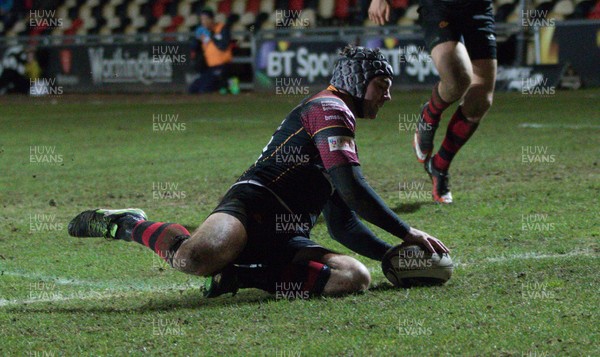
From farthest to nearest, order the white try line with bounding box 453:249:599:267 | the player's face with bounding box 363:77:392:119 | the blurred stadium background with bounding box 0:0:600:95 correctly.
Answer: the blurred stadium background with bounding box 0:0:600:95, the white try line with bounding box 453:249:599:267, the player's face with bounding box 363:77:392:119

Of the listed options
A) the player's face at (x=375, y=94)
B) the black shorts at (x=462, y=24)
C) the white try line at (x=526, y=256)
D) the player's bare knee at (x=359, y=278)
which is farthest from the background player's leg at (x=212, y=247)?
the black shorts at (x=462, y=24)

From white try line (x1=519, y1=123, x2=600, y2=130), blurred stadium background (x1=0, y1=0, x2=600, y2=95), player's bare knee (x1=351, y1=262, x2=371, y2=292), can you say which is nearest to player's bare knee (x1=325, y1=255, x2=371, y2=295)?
player's bare knee (x1=351, y1=262, x2=371, y2=292)

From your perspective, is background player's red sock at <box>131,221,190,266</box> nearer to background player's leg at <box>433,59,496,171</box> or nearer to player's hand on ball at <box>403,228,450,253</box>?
player's hand on ball at <box>403,228,450,253</box>

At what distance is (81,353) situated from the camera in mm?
3613

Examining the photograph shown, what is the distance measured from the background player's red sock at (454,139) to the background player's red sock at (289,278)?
106 inches

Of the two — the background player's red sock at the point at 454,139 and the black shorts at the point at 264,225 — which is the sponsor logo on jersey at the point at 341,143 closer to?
the black shorts at the point at 264,225

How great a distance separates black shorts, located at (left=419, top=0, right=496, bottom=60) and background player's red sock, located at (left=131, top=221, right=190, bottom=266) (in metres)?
2.70

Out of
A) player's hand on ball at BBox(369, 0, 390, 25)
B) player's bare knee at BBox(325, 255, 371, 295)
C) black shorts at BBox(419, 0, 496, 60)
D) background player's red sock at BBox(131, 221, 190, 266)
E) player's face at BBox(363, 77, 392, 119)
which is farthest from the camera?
player's hand on ball at BBox(369, 0, 390, 25)

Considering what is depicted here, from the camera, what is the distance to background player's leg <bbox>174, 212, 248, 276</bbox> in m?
4.44

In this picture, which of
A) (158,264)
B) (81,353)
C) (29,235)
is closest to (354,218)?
(158,264)

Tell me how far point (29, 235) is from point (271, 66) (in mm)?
14171

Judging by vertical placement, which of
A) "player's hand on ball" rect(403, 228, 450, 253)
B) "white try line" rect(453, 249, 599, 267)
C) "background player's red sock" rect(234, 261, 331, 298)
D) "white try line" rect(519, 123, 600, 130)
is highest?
"player's hand on ball" rect(403, 228, 450, 253)

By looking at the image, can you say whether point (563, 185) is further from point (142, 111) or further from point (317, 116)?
point (142, 111)

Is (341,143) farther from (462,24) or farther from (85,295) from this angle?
(462,24)
